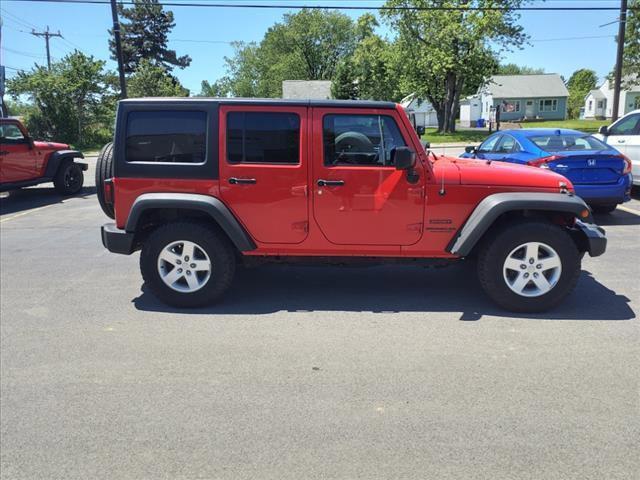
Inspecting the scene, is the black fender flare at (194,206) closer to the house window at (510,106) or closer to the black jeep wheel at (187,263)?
the black jeep wheel at (187,263)

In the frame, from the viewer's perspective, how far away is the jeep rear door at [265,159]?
488 cm

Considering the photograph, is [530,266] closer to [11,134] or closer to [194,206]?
[194,206]

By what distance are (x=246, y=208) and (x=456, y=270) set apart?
268 cm

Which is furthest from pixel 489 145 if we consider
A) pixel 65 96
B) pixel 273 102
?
pixel 65 96

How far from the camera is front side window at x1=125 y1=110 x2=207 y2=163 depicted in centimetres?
492

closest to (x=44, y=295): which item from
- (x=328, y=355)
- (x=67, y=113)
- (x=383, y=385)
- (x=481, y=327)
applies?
(x=328, y=355)

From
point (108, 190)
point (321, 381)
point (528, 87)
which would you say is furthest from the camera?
point (528, 87)

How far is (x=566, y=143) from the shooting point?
30.0 ft

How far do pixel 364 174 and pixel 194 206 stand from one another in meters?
1.51

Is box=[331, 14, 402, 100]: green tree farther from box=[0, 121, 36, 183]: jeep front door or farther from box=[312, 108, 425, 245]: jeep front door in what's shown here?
box=[312, 108, 425, 245]: jeep front door

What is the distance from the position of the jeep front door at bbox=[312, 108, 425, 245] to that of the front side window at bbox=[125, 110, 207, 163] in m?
1.05

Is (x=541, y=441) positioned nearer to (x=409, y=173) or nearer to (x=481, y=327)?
(x=481, y=327)

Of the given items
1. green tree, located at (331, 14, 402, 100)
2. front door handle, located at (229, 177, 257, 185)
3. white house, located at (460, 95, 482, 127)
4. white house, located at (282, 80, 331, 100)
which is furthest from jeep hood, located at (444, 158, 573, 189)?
white house, located at (460, 95, 482, 127)

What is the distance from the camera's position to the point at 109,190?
5.18 meters
